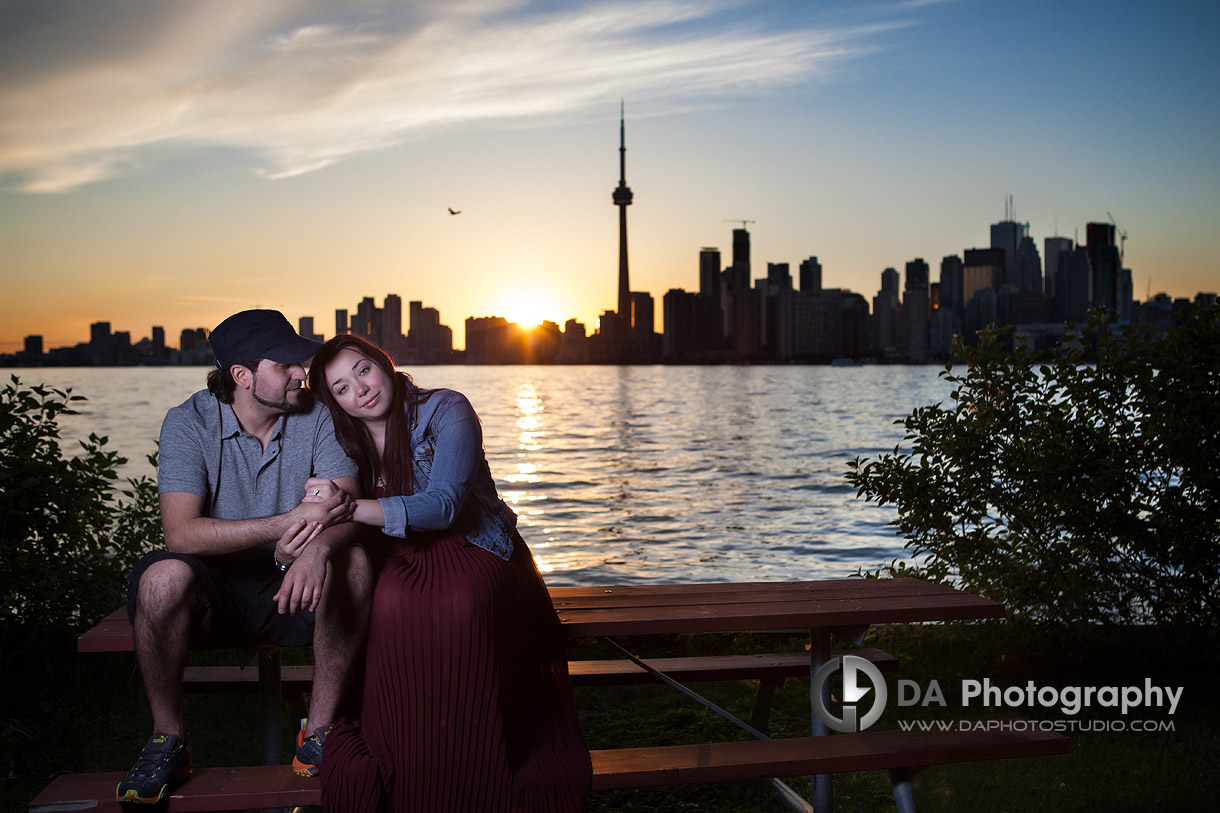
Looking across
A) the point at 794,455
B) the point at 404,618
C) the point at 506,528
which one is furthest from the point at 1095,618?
the point at 794,455

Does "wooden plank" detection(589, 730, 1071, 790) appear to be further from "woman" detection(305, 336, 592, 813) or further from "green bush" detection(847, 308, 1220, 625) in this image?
"green bush" detection(847, 308, 1220, 625)

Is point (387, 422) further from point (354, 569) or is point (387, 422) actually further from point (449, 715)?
point (449, 715)

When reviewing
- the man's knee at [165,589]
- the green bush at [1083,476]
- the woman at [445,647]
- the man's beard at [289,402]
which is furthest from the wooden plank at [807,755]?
the green bush at [1083,476]

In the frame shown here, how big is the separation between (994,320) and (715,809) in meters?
2.99

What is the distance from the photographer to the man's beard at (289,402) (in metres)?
3.23

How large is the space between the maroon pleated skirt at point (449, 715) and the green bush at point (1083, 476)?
7.70 ft

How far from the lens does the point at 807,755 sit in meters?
2.92

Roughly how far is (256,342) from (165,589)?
2.83ft

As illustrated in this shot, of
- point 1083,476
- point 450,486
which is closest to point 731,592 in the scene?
point 450,486

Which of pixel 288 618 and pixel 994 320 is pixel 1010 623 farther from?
pixel 288 618

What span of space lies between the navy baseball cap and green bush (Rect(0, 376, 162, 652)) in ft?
5.79

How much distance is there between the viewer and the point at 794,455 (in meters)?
23.1

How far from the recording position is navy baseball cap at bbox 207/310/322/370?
126 inches

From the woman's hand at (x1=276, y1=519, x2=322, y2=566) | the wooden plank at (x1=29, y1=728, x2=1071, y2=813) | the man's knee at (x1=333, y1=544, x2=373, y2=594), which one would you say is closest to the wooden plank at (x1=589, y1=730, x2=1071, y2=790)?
the wooden plank at (x1=29, y1=728, x2=1071, y2=813)
